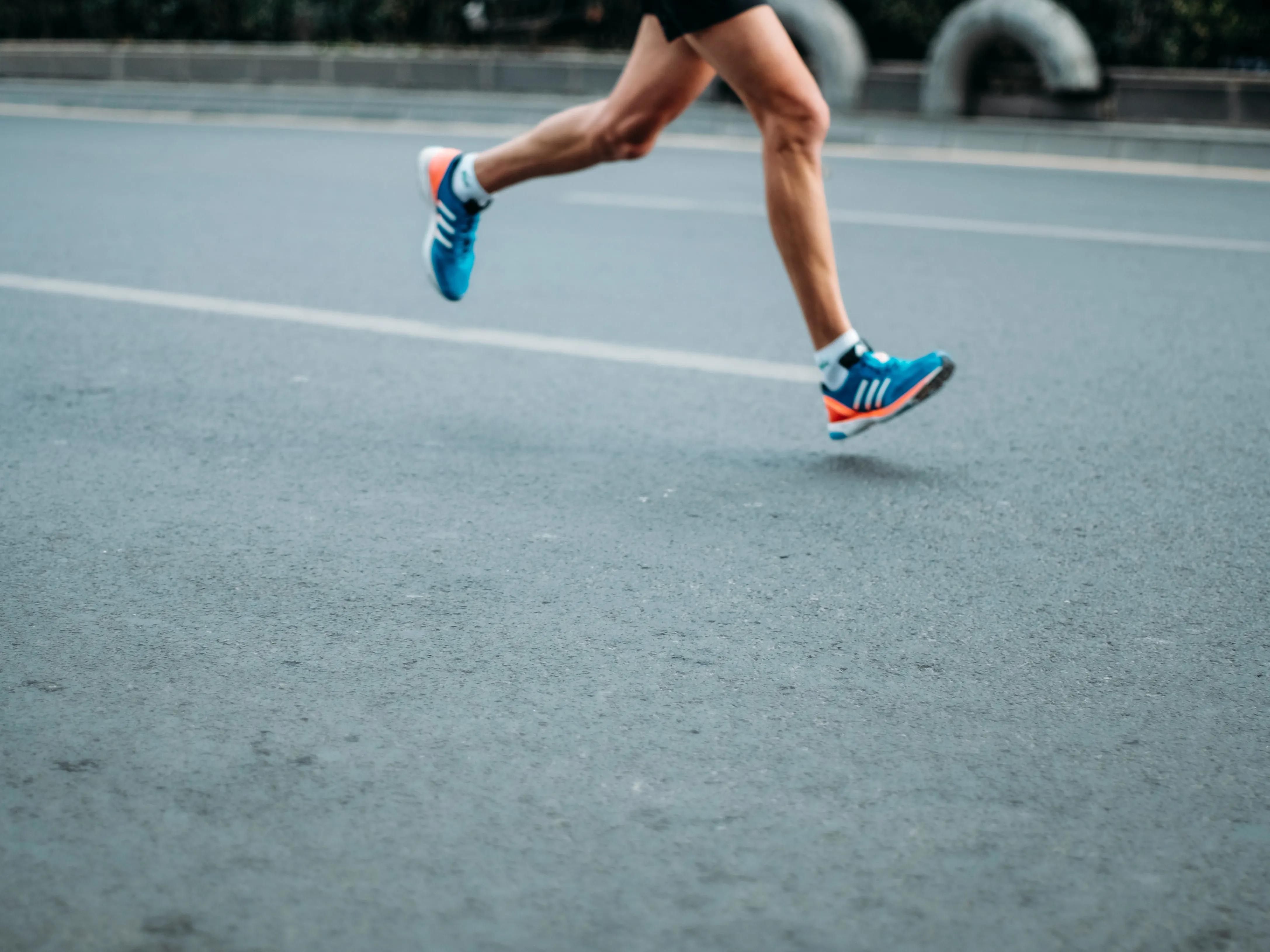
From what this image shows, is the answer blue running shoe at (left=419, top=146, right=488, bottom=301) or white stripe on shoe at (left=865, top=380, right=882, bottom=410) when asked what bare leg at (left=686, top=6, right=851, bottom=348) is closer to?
white stripe on shoe at (left=865, top=380, right=882, bottom=410)

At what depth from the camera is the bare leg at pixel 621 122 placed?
3957 mm

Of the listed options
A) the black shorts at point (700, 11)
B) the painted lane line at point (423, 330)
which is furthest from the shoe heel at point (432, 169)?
the black shorts at point (700, 11)

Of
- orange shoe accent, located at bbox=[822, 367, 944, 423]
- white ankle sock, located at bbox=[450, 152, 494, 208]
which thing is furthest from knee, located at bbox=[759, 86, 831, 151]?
white ankle sock, located at bbox=[450, 152, 494, 208]

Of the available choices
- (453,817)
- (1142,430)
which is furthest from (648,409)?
(453,817)

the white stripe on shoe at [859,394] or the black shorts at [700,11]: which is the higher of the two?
the black shorts at [700,11]

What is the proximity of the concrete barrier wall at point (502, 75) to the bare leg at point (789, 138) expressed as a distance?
10.8 metres

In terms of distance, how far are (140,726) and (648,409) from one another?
2.18 metres

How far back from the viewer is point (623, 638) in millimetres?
2650

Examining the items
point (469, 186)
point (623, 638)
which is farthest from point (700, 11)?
point (623, 638)

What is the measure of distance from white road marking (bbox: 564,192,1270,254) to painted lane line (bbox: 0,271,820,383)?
333 cm

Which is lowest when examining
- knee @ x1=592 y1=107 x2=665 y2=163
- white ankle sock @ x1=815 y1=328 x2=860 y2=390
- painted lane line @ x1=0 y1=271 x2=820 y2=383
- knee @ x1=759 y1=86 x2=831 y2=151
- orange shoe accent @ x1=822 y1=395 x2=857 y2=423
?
painted lane line @ x1=0 y1=271 x2=820 y2=383

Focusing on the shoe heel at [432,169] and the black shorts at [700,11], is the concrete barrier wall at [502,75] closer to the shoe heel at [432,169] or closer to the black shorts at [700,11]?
the shoe heel at [432,169]

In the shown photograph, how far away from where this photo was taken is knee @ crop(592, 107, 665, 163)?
404 cm

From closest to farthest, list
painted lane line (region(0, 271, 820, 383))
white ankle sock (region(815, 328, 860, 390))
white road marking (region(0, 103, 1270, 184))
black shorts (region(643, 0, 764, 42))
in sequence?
black shorts (region(643, 0, 764, 42))
white ankle sock (region(815, 328, 860, 390))
painted lane line (region(0, 271, 820, 383))
white road marking (region(0, 103, 1270, 184))
